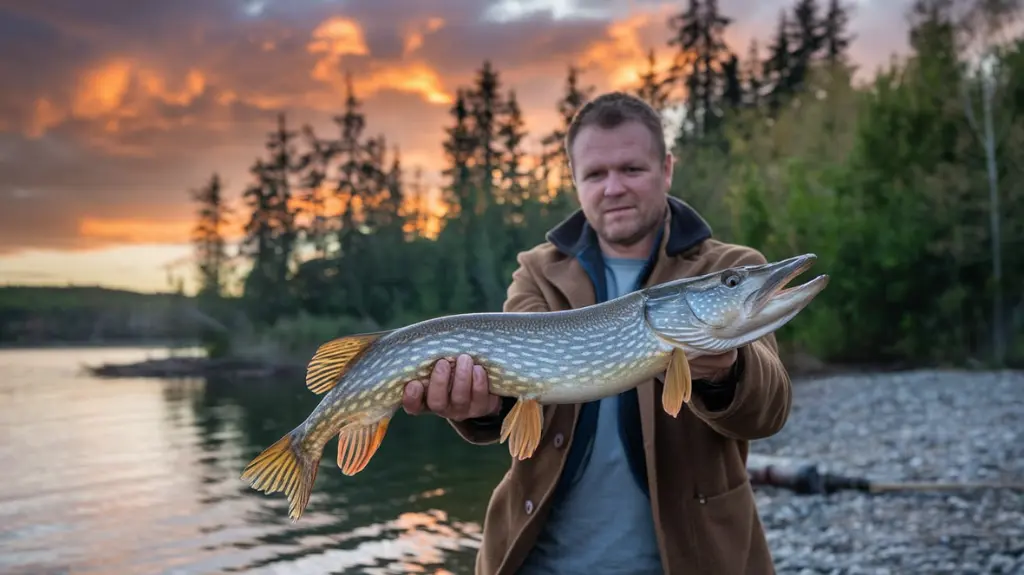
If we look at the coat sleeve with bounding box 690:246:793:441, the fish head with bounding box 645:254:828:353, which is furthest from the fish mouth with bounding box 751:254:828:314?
the coat sleeve with bounding box 690:246:793:441

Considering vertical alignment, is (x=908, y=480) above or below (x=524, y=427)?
below

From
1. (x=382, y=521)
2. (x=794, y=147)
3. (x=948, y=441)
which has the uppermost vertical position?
(x=794, y=147)

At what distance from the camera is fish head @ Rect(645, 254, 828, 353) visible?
Result: 2.58 m

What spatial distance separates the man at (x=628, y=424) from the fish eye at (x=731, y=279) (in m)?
0.21

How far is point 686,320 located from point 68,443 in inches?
682

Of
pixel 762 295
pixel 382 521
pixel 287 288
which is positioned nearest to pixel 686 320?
pixel 762 295

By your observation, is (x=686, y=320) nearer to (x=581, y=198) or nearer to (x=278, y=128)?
(x=581, y=198)

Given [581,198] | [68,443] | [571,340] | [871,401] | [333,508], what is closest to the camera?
[571,340]

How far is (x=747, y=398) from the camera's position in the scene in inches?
100

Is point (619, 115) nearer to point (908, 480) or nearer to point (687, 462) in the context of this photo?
point (687, 462)

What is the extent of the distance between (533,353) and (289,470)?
36.0 inches

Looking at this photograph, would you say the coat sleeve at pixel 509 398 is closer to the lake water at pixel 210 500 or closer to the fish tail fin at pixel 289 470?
the fish tail fin at pixel 289 470

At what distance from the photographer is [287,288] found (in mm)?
42719

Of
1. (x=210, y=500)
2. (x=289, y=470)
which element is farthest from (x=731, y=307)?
(x=210, y=500)
